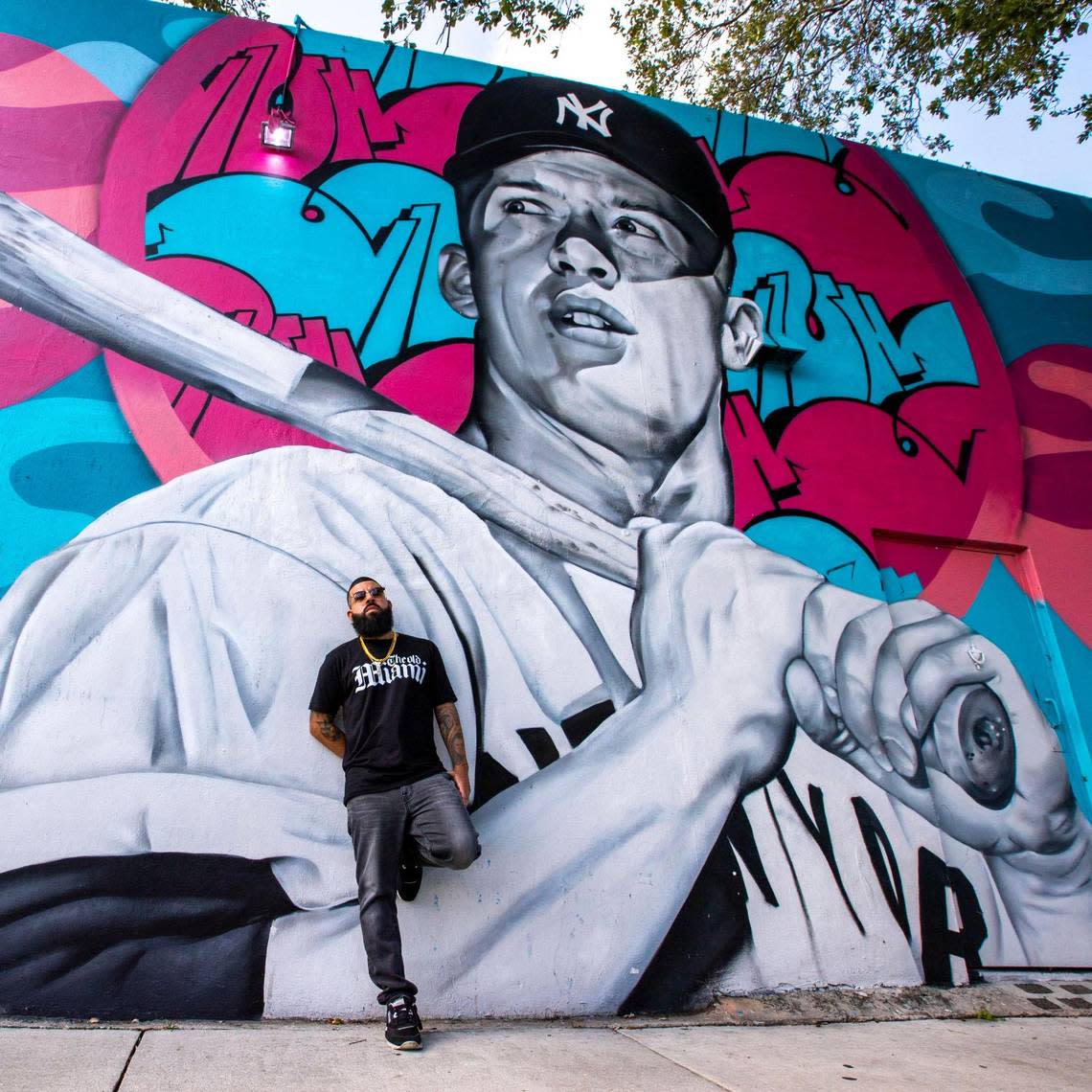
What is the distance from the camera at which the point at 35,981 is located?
3578 mm

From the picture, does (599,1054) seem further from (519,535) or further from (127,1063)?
(519,535)

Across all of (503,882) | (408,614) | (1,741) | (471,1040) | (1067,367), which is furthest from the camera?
(1067,367)

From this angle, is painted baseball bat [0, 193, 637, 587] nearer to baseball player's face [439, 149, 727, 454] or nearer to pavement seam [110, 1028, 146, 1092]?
baseball player's face [439, 149, 727, 454]

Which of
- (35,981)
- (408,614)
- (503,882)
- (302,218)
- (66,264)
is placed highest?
(302,218)

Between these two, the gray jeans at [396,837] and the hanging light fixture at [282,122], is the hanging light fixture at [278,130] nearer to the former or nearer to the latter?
the hanging light fixture at [282,122]

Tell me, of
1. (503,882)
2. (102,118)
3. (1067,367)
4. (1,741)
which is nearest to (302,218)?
(102,118)

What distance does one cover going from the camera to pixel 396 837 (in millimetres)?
3543

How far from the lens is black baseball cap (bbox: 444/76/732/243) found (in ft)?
17.4

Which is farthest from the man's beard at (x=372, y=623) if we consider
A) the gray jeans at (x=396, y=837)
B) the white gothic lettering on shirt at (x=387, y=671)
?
the gray jeans at (x=396, y=837)

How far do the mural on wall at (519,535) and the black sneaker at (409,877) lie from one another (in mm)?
134

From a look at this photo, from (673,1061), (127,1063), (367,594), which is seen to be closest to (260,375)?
(367,594)

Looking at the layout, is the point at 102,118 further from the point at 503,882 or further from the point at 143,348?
the point at 503,882

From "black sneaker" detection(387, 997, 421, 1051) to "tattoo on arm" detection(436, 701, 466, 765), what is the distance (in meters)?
0.92

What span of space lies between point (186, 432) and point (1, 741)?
1555 millimetres
